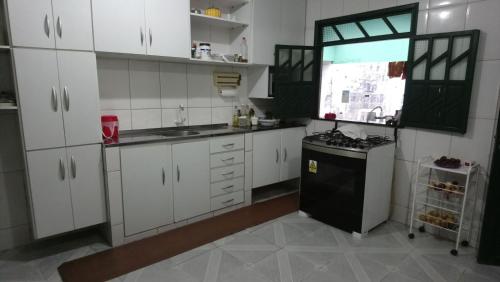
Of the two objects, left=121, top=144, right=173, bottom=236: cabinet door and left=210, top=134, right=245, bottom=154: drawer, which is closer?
left=121, top=144, right=173, bottom=236: cabinet door

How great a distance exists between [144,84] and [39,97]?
3.09ft

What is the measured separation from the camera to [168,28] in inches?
98.1

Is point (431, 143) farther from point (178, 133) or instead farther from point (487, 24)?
point (178, 133)

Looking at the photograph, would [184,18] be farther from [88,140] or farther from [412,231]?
[412,231]

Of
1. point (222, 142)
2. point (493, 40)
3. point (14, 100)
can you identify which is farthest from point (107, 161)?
point (493, 40)

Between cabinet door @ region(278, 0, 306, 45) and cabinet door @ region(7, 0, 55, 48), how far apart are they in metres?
2.23

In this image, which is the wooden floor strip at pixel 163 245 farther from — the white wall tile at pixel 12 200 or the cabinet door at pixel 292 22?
the cabinet door at pixel 292 22

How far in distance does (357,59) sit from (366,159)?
6.66ft

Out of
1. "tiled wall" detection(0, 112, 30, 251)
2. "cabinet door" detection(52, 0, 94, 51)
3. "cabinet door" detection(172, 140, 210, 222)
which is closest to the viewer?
"cabinet door" detection(52, 0, 94, 51)

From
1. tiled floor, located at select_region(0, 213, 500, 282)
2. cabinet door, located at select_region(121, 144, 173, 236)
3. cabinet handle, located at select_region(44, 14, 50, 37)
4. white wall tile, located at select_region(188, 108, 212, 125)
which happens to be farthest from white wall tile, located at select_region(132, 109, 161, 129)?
tiled floor, located at select_region(0, 213, 500, 282)

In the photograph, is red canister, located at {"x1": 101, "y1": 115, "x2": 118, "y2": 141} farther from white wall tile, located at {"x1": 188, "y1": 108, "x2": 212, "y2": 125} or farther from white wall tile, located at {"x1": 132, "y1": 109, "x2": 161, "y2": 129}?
white wall tile, located at {"x1": 188, "y1": 108, "x2": 212, "y2": 125}

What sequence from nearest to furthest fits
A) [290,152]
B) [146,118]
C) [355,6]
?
1. [146,118]
2. [355,6]
3. [290,152]

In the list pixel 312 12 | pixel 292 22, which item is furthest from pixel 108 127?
pixel 312 12

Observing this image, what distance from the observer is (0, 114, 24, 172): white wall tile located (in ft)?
7.16
